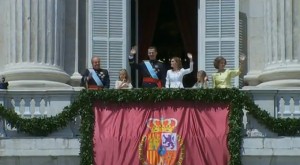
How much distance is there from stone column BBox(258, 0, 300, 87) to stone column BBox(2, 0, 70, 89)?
5.13 meters

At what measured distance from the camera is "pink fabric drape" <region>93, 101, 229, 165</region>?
24.5 metres

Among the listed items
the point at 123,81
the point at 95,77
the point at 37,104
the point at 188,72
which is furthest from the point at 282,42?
the point at 37,104

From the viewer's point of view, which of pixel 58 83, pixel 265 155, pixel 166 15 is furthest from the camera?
pixel 166 15

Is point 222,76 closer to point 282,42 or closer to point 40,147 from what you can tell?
point 282,42

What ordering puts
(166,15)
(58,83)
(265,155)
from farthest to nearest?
(166,15) < (58,83) < (265,155)

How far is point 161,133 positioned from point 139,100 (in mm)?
895

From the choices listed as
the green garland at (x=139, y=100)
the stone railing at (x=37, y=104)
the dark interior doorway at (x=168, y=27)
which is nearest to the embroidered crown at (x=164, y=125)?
the green garland at (x=139, y=100)

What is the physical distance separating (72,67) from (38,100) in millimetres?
2969

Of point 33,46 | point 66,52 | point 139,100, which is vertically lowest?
point 139,100

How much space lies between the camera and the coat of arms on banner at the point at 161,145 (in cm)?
2453

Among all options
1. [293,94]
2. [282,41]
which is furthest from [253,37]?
[293,94]

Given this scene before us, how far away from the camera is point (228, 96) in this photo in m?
24.7

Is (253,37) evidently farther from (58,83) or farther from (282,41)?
(58,83)

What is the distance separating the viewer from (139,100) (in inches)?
978
